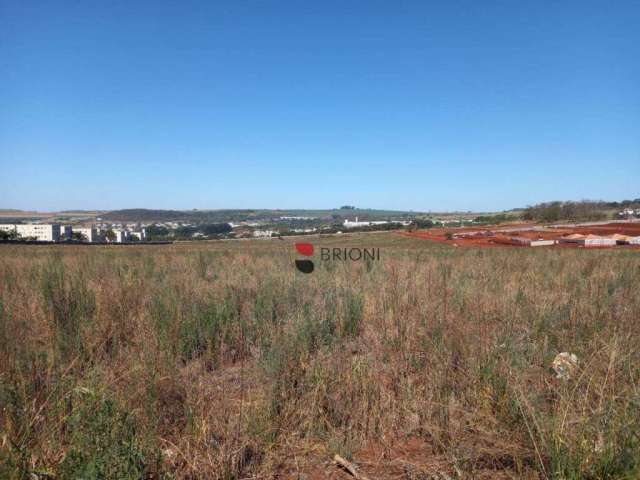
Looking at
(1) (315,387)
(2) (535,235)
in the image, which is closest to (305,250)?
(1) (315,387)

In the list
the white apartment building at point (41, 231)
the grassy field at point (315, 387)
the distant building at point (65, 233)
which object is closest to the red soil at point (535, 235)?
the grassy field at point (315, 387)

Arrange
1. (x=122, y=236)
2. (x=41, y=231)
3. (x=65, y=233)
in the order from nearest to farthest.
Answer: (x=122, y=236)
(x=41, y=231)
(x=65, y=233)

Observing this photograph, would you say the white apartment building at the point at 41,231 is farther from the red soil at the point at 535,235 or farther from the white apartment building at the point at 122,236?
the red soil at the point at 535,235

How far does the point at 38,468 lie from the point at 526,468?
2.66 meters

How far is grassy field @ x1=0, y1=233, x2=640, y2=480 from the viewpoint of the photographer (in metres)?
2.07

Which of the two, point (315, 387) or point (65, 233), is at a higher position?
point (315, 387)

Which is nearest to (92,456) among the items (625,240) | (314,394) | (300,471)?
(300,471)

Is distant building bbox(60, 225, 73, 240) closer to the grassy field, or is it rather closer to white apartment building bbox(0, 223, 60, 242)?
white apartment building bbox(0, 223, 60, 242)

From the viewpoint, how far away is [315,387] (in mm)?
2900

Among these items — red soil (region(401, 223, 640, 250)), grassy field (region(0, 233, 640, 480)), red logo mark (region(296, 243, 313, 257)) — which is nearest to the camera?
grassy field (region(0, 233, 640, 480))

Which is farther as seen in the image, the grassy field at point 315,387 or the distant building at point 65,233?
the distant building at point 65,233

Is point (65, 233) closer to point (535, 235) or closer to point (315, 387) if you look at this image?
point (535, 235)

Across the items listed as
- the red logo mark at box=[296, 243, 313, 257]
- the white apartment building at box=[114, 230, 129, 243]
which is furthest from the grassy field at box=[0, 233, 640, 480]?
the white apartment building at box=[114, 230, 129, 243]

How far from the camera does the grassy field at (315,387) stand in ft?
6.81
